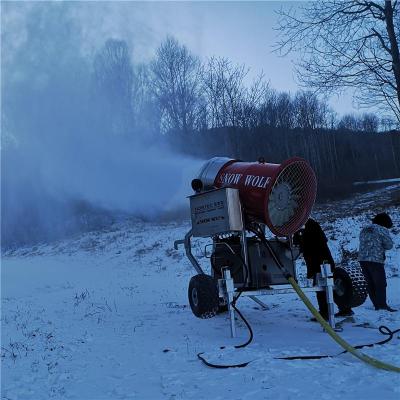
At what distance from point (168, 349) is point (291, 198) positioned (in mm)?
2492

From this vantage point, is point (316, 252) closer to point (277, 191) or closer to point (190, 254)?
point (277, 191)

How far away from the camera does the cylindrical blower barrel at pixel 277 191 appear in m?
5.94

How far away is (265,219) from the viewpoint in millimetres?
5848

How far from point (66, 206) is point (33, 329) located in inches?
852

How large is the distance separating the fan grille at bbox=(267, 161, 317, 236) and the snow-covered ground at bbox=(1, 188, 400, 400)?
137cm

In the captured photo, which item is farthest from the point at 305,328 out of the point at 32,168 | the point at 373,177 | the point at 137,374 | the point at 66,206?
the point at 373,177

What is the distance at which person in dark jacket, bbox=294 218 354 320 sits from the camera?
6.46 meters

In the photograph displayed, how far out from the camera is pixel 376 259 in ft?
23.1

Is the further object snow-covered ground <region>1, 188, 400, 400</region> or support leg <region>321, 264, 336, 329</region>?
support leg <region>321, 264, 336, 329</region>

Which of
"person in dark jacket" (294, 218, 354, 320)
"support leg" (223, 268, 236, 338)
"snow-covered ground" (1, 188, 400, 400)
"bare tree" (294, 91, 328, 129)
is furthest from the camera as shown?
"bare tree" (294, 91, 328, 129)

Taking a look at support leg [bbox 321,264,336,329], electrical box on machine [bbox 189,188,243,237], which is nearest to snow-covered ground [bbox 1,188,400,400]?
support leg [bbox 321,264,336,329]

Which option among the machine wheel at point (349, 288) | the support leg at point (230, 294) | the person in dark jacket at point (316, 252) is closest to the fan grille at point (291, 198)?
the person in dark jacket at point (316, 252)

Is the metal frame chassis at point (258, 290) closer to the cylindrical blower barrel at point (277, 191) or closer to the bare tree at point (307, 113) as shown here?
the cylindrical blower barrel at point (277, 191)

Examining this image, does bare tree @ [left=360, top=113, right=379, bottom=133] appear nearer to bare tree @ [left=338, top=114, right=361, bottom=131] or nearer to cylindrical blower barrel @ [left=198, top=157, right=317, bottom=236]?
bare tree @ [left=338, top=114, right=361, bottom=131]
